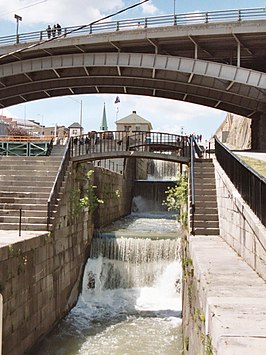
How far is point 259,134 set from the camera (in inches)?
1115

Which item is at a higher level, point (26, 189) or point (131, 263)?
point (26, 189)

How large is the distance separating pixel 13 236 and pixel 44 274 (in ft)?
5.22

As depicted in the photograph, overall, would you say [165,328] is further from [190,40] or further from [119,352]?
[190,40]

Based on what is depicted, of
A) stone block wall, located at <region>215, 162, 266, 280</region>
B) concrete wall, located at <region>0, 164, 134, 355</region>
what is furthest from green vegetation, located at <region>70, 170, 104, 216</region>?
stone block wall, located at <region>215, 162, 266, 280</region>

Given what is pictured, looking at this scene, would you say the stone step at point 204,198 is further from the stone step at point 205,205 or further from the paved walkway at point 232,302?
the paved walkway at point 232,302

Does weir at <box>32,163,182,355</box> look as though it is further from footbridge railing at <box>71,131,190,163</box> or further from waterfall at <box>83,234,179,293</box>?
footbridge railing at <box>71,131,190,163</box>

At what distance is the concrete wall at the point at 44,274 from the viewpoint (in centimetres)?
962

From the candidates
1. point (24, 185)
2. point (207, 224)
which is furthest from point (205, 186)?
point (24, 185)

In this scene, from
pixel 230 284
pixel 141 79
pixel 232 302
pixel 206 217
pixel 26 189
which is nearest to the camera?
pixel 232 302

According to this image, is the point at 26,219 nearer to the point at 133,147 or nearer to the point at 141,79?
the point at 133,147

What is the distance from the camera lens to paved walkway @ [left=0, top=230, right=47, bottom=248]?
33.5ft

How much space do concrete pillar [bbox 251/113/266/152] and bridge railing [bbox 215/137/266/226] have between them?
1599 centimetres

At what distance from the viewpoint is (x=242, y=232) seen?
8.59m

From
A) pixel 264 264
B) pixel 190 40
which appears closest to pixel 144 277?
pixel 264 264
